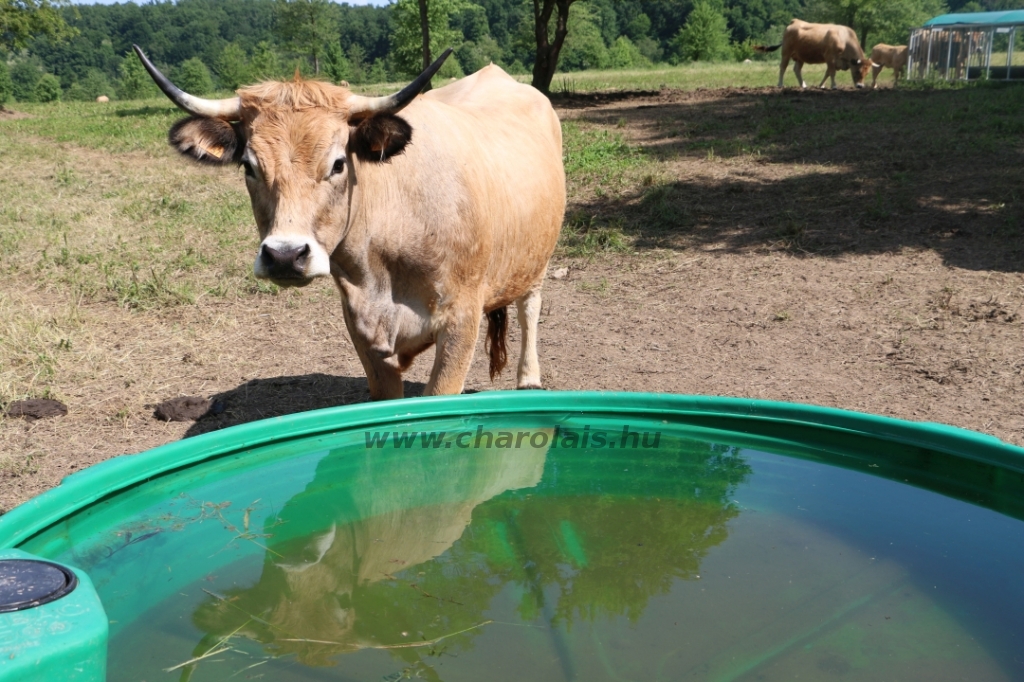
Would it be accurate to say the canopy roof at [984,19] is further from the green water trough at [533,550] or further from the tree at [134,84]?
the tree at [134,84]

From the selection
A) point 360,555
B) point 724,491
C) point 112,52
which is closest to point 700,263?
point 724,491

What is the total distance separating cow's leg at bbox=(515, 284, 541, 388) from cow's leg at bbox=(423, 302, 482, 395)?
4.48 ft

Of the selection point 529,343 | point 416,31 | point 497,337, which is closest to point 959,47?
point 529,343

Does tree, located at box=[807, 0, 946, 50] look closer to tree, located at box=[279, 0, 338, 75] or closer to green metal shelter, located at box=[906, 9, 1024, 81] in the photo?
green metal shelter, located at box=[906, 9, 1024, 81]

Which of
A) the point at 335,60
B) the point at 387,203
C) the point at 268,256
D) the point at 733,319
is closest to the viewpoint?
the point at 268,256

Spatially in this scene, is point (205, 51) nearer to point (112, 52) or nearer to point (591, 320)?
point (112, 52)

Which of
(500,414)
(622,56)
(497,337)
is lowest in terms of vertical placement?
(622,56)

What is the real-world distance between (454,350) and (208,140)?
1394mm

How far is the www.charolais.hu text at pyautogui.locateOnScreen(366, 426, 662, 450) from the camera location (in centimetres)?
324

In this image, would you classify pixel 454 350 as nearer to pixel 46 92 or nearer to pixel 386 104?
pixel 386 104

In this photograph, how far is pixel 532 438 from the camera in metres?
3.32

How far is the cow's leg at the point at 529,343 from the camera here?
5793 mm

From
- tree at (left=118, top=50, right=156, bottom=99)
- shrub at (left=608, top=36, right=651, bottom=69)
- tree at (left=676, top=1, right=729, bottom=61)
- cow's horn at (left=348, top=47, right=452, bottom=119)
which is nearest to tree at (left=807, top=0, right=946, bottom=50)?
tree at (left=676, top=1, right=729, bottom=61)

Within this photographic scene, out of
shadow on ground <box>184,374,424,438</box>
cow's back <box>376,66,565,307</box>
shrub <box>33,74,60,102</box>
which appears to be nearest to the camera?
cow's back <box>376,66,565,307</box>
